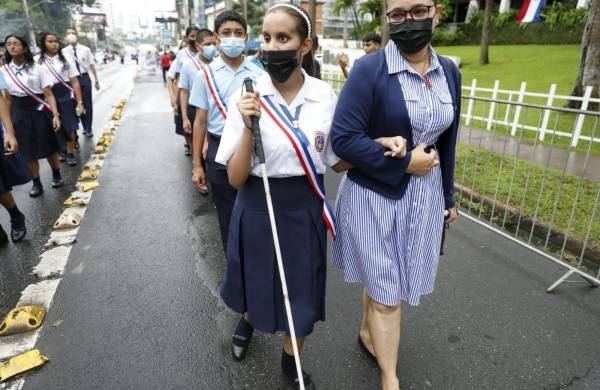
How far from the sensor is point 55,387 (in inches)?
91.4

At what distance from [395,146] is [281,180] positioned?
0.53 metres

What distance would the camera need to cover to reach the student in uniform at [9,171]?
13.1 ft

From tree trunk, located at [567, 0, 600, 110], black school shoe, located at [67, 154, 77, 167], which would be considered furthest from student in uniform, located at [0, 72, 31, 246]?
tree trunk, located at [567, 0, 600, 110]

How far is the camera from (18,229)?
420 cm

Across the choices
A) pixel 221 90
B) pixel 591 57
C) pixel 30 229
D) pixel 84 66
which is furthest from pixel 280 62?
pixel 591 57

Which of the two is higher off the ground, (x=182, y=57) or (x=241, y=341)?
(x=182, y=57)

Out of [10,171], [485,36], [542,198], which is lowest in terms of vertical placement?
[542,198]

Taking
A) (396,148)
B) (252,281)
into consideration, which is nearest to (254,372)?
(252,281)

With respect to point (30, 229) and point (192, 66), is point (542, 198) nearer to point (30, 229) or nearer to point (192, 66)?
point (192, 66)

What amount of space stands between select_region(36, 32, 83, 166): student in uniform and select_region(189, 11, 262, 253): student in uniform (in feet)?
13.5

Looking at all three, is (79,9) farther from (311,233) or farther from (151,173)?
(311,233)

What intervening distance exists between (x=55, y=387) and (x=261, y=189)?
1559 mm

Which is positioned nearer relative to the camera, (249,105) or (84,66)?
(249,105)

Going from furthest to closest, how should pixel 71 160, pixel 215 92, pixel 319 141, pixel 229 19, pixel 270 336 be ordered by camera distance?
pixel 71 160, pixel 229 19, pixel 215 92, pixel 270 336, pixel 319 141
